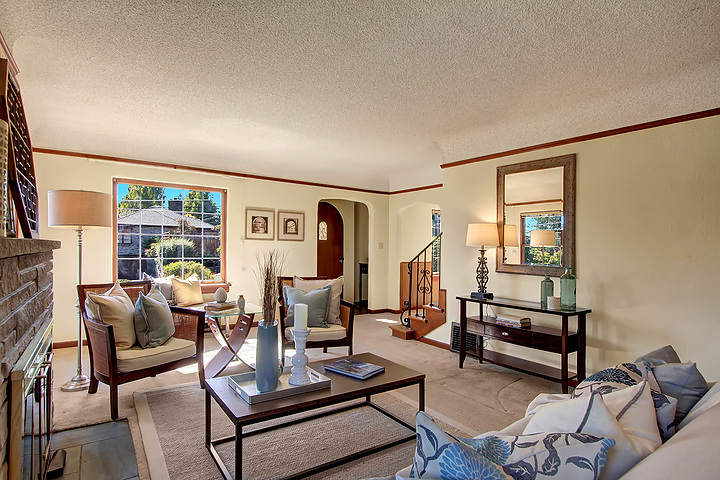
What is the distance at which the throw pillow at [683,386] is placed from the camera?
1439 millimetres

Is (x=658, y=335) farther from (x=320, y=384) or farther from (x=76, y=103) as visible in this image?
(x=76, y=103)

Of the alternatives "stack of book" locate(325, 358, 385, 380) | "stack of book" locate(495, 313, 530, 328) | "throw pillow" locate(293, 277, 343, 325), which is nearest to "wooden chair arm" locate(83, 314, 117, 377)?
"stack of book" locate(325, 358, 385, 380)

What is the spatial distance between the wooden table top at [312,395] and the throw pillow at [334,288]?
1495 millimetres

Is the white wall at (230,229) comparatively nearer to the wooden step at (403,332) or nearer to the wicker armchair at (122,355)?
the wicker armchair at (122,355)

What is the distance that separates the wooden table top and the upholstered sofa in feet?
3.71

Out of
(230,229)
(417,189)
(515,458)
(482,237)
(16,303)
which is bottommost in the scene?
(515,458)

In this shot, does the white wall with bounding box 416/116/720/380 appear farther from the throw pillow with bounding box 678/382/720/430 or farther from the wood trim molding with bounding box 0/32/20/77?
the wood trim molding with bounding box 0/32/20/77

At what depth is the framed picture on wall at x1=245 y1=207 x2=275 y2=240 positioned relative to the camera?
6.11 m

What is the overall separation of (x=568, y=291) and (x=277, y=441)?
8.85 ft

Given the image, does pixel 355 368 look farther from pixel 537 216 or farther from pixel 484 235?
pixel 537 216

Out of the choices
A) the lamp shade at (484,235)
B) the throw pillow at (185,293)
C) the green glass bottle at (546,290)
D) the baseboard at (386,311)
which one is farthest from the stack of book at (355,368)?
the baseboard at (386,311)

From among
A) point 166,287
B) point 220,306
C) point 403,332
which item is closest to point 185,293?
point 166,287

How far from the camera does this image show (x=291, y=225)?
21.4 feet

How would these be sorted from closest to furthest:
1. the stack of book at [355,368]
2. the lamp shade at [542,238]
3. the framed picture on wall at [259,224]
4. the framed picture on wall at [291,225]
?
the stack of book at [355,368]
the lamp shade at [542,238]
the framed picture on wall at [259,224]
the framed picture on wall at [291,225]
